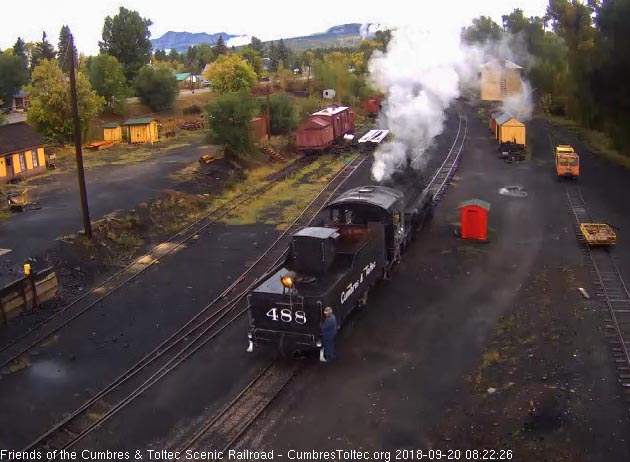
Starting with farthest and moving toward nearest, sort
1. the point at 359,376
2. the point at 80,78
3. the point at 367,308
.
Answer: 1. the point at 80,78
2. the point at 367,308
3. the point at 359,376

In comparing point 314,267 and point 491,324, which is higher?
point 314,267

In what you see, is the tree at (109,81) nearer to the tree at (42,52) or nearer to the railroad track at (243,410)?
the tree at (42,52)

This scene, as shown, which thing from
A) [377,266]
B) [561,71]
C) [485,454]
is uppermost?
[561,71]

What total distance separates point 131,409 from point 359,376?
4868 mm

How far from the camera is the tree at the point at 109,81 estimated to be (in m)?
62.1

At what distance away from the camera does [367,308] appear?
1703 centimetres

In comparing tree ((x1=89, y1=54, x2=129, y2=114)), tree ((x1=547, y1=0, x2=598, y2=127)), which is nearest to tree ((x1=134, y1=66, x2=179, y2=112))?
tree ((x1=89, y1=54, x2=129, y2=114))

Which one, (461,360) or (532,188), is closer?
(461,360)

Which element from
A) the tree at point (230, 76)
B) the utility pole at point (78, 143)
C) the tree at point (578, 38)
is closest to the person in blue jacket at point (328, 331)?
the utility pole at point (78, 143)

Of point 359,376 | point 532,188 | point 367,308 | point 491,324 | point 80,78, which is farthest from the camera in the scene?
point 80,78

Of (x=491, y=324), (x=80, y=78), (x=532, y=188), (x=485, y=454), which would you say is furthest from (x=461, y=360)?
(x=80, y=78)

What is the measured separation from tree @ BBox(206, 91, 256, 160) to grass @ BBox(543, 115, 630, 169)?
77.9 ft

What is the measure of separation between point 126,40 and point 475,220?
2447 inches

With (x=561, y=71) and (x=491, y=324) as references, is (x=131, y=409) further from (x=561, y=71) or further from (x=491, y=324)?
(x=561, y=71)
